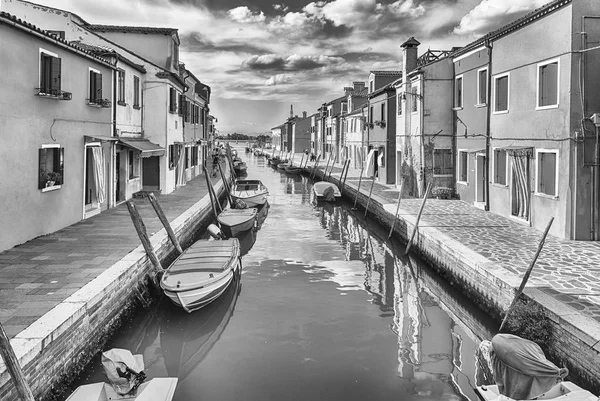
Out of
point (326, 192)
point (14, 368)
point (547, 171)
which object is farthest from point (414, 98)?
point (14, 368)

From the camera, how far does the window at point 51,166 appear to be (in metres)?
13.3

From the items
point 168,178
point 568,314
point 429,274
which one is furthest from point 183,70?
point 568,314

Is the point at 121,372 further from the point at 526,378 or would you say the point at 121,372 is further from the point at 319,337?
the point at 526,378

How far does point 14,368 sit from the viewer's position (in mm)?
5613

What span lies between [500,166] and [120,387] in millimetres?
15813

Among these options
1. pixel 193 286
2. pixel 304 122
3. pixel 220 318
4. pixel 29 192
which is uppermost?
pixel 304 122

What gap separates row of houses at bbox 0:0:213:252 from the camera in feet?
39.2

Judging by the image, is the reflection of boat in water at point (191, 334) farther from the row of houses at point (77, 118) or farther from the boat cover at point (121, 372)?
the row of houses at point (77, 118)

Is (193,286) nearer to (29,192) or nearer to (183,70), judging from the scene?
(29,192)

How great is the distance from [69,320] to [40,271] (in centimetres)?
328

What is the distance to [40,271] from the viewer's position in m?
10.2

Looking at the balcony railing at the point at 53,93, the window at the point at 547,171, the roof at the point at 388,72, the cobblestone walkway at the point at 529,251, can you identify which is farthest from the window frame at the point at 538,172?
the roof at the point at 388,72

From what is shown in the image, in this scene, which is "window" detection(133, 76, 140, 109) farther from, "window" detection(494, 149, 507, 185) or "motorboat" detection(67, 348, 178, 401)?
"motorboat" detection(67, 348, 178, 401)

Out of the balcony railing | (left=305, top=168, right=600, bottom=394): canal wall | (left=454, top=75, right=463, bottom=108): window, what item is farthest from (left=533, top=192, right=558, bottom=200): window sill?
the balcony railing
